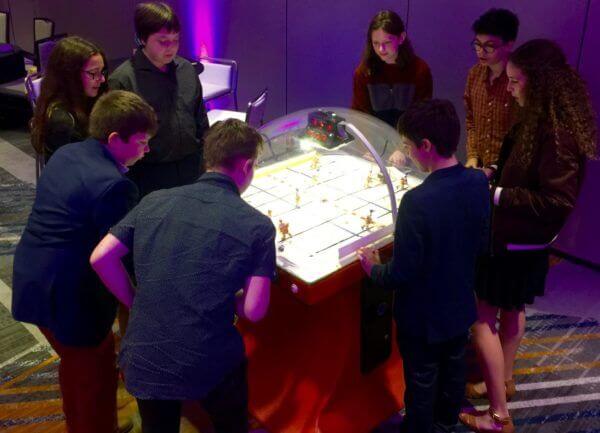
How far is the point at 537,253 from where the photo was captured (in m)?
2.87

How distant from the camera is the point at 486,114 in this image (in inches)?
144

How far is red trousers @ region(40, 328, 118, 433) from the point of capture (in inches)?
101

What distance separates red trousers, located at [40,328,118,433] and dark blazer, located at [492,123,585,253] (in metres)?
1.82

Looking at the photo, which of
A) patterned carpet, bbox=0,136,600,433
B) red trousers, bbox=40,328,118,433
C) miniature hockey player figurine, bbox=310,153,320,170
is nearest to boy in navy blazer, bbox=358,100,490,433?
patterned carpet, bbox=0,136,600,433

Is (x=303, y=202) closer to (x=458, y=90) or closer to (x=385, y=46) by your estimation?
(x=385, y=46)

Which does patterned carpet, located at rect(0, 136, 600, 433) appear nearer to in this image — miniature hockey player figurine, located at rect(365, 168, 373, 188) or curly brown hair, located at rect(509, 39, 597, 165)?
miniature hockey player figurine, located at rect(365, 168, 373, 188)

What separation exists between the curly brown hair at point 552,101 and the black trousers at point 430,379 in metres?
0.90

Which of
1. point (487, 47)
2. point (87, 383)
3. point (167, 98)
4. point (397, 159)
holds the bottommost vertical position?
point (87, 383)

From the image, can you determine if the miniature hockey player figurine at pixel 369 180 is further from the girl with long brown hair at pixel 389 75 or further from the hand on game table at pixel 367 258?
the girl with long brown hair at pixel 389 75

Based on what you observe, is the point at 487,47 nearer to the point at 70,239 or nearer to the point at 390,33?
the point at 390,33

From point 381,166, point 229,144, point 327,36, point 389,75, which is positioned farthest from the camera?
point 327,36

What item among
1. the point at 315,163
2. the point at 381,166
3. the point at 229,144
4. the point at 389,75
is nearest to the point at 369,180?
the point at 315,163

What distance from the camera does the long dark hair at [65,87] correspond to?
3.09 m

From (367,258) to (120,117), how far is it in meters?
1.17
